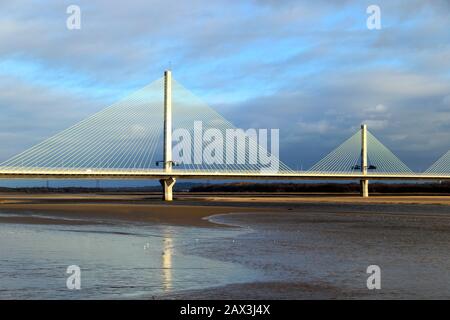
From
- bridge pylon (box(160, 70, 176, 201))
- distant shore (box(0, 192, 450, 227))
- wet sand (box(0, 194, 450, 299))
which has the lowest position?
wet sand (box(0, 194, 450, 299))

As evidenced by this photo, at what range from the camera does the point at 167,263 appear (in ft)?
53.0

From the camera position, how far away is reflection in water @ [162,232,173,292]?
12898 mm

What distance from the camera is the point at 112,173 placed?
2950 inches

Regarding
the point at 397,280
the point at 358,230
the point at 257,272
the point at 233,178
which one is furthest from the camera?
the point at 233,178

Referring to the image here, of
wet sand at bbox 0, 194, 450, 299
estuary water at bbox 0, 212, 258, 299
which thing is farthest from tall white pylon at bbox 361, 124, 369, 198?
estuary water at bbox 0, 212, 258, 299

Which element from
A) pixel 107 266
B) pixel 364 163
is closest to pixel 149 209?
pixel 107 266

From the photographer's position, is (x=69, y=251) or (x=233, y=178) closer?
(x=69, y=251)

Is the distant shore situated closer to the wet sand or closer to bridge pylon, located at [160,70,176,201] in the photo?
bridge pylon, located at [160,70,176,201]

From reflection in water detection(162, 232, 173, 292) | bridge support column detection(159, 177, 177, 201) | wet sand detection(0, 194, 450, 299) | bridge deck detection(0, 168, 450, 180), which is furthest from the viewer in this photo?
bridge support column detection(159, 177, 177, 201)

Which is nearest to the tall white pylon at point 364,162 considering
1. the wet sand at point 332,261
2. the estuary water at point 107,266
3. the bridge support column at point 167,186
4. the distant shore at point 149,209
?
the distant shore at point 149,209

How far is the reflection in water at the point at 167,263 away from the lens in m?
12.9
